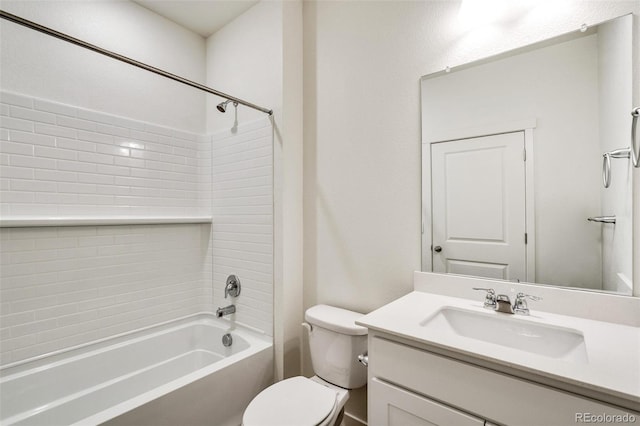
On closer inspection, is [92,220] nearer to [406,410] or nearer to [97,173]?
[97,173]

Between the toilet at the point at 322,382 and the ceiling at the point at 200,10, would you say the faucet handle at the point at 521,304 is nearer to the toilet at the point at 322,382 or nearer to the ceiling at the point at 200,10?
the toilet at the point at 322,382

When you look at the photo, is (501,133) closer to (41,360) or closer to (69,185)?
(69,185)

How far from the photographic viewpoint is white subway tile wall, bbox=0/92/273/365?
1.54 meters

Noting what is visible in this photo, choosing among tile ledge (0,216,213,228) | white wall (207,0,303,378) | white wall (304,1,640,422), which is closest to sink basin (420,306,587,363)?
white wall (304,1,640,422)

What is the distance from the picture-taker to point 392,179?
1589 mm

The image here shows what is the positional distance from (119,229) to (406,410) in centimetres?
192

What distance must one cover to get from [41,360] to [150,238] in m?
0.84

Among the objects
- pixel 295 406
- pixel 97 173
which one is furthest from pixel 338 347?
pixel 97 173

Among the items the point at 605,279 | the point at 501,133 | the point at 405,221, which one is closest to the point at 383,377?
the point at 405,221

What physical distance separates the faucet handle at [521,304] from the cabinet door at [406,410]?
48 centimetres

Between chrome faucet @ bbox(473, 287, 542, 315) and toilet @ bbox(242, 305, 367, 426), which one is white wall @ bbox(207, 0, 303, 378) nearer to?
toilet @ bbox(242, 305, 367, 426)

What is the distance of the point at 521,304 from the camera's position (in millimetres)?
1146

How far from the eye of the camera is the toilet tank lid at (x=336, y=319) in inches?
57.2

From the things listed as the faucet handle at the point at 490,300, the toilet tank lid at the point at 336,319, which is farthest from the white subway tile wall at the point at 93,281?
the faucet handle at the point at 490,300
